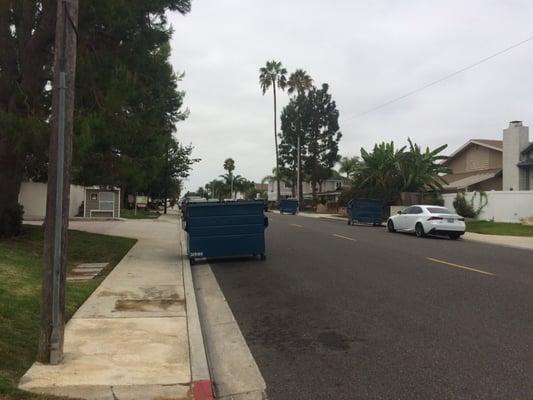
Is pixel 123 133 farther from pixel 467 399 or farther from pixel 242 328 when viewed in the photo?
pixel 467 399

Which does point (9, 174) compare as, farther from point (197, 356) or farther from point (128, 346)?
point (197, 356)

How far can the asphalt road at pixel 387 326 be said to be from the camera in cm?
536

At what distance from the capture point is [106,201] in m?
32.8

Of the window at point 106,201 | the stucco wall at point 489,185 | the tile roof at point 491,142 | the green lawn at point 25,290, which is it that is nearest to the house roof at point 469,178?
the stucco wall at point 489,185

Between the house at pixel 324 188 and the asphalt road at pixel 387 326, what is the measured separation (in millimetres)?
59355

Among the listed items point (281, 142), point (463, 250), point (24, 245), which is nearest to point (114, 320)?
point (24, 245)

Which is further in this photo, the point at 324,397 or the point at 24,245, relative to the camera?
the point at 24,245

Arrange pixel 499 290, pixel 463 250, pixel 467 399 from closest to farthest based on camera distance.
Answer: pixel 467 399 < pixel 499 290 < pixel 463 250

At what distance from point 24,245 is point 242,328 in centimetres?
849

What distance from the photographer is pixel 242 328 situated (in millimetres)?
7762

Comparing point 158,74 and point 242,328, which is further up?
point 158,74

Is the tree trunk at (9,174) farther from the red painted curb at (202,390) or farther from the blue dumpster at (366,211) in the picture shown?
the blue dumpster at (366,211)

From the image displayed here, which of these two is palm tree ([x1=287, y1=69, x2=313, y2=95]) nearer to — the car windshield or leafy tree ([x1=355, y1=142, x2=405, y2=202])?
leafy tree ([x1=355, y1=142, x2=405, y2=202])

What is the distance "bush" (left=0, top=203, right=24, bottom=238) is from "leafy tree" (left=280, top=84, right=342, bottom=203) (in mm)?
58633
